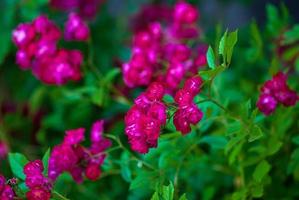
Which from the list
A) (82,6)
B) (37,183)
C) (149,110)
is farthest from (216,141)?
(82,6)

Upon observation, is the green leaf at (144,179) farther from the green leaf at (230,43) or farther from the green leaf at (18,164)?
the green leaf at (230,43)

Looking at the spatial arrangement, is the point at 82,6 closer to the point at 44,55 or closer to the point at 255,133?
the point at 44,55

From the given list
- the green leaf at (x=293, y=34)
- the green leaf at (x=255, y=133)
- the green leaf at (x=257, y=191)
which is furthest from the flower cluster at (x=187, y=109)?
the green leaf at (x=293, y=34)

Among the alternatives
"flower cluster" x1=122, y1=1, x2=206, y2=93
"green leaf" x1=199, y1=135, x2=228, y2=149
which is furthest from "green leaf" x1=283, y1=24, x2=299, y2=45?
"green leaf" x1=199, y1=135, x2=228, y2=149

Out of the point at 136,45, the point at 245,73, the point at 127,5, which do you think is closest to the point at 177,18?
the point at 136,45

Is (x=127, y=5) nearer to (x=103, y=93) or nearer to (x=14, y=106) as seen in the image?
(x=14, y=106)

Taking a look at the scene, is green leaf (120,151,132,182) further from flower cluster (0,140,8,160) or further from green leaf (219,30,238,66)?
flower cluster (0,140,8,160)

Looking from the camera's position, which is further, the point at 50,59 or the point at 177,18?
the point at 177,18
